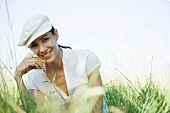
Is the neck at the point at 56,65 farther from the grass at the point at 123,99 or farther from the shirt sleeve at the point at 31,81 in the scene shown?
the grass at the point at 123,99

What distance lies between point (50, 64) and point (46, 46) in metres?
0.23

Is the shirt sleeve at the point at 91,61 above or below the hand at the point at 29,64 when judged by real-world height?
below

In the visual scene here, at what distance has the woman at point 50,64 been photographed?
205cm

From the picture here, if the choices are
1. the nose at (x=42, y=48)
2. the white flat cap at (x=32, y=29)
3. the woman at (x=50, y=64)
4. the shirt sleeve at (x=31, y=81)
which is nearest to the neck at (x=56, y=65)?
the woman at (x=50, y=64)

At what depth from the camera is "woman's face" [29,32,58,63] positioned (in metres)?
2.14

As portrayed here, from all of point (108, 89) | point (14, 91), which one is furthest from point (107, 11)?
point (14, 91)

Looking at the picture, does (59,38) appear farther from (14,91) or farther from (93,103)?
(93,103)

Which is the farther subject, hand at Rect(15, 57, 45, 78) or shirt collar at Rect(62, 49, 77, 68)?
shirt collar at Rect(62, 49, 77, 68)

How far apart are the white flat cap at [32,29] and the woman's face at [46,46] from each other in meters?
0.05

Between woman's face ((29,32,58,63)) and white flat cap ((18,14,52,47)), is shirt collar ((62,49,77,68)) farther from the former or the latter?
white flat cap ((18,14,52,47))

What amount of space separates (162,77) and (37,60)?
66 cm

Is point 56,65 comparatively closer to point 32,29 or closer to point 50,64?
point 50,64

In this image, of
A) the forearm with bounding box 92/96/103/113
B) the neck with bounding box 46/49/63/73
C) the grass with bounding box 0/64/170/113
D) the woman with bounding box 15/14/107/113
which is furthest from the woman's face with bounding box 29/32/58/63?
the forearm with bounding box 92/96/103/113

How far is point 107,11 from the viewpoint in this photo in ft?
6.83
